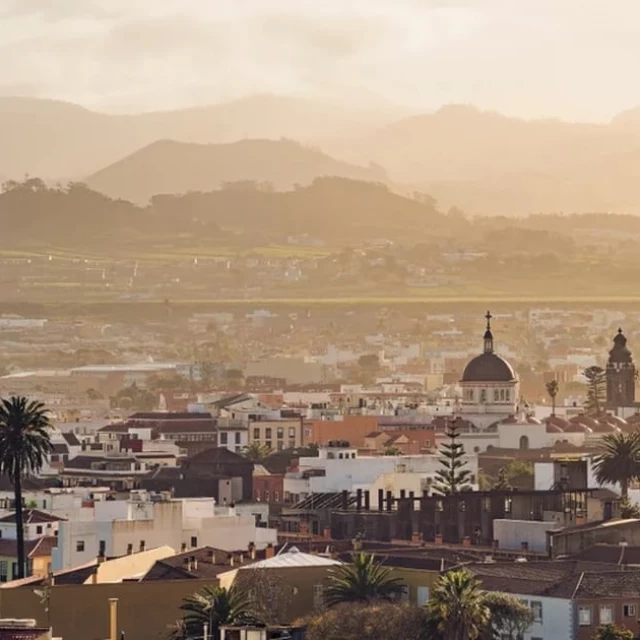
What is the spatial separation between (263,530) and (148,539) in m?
6.11

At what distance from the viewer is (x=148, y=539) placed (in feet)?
193

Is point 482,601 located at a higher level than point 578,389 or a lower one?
lower

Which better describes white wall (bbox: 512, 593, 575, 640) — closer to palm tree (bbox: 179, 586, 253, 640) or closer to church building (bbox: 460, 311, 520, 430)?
palm tree (bbox: 179, 586, 253, 640)

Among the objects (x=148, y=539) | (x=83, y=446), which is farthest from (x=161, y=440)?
(x=148, y=539)

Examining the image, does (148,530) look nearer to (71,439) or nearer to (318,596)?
(318,596)

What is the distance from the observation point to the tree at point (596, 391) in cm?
12684

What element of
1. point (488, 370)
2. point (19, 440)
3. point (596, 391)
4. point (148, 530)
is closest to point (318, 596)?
point (148, 530)

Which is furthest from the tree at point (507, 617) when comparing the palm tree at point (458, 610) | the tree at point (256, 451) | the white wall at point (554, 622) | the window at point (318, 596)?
the tree at point (256, 451)

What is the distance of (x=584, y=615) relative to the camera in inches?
1861

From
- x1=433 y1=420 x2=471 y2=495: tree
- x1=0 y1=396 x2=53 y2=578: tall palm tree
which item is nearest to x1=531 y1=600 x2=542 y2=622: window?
x1=0 y1=396 x2=53 y2=578: tall palm tree

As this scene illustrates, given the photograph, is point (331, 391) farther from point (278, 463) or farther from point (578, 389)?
point (278, 463)

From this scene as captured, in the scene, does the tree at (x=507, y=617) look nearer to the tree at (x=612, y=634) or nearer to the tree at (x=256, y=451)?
the tree at (x=612, y=634)

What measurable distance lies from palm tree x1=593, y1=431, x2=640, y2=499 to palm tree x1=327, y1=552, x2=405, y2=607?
64.7 feet

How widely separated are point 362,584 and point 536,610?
314 centimetres
